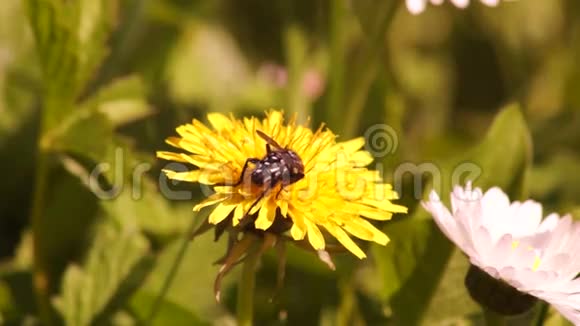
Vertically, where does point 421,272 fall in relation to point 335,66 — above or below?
below

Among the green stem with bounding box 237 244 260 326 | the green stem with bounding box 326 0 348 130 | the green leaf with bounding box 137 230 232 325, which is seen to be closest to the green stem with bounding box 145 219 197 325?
the green leaf with bounding box 137 230 232 325

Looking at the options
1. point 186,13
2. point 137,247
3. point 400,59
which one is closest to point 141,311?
point 137,247

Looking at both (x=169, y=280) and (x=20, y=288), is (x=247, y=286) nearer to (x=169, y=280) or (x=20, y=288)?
(x=169, y=280)

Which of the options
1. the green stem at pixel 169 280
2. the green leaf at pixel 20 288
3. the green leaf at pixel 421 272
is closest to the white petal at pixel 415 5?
the green leaf at pixel 421 272

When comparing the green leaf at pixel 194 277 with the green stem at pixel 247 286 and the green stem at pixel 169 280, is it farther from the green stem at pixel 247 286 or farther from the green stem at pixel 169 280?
the green stem at pixel 247 286

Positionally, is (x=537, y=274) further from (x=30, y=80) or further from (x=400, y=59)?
(x=400, y=59)

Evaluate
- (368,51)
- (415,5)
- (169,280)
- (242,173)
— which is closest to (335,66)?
(368,51)
